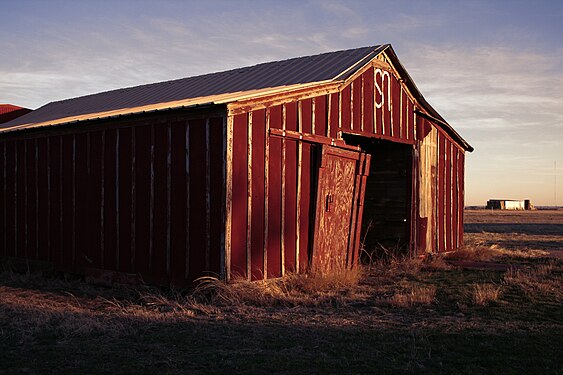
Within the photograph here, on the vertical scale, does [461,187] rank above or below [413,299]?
above

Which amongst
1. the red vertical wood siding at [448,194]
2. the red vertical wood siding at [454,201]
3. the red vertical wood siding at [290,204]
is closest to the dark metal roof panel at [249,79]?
the red vertical wood siding at [290,204]

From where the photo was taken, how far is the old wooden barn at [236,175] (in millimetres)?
11000

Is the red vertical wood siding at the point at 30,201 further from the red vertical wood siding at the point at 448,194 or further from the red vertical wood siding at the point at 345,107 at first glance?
the red vertical wood siding at the point at 448,194

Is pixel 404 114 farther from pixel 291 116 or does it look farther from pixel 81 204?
pixel 81 204

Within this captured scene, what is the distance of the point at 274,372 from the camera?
622 centimetres

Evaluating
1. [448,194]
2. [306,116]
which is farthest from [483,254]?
[306,116]

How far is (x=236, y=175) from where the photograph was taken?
10.8 metres

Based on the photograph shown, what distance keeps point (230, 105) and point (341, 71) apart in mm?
4205

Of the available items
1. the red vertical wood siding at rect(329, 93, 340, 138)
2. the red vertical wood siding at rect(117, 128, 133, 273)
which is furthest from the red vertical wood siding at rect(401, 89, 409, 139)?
the red vertical wood siding at rect(117, 128, 133, 273)

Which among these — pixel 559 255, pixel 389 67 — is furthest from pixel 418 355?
pixel 559 255

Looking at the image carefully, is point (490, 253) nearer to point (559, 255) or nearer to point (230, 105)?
point (559, 255)

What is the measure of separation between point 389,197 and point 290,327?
376 inches

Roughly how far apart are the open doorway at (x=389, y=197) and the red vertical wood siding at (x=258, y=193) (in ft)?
18.6

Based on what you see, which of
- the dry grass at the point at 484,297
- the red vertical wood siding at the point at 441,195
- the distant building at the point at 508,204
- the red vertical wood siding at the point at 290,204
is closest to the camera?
the dry grass at the point at 484,297
